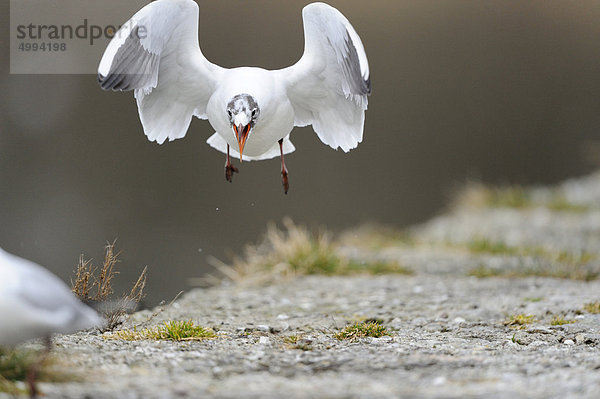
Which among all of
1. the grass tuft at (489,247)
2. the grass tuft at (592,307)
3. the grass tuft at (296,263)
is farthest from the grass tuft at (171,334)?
the grass tuft at (489,247)

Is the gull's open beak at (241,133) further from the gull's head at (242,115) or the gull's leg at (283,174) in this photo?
the gull's leg at (283,174)

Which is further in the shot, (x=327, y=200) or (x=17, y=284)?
(x=327, y=200)

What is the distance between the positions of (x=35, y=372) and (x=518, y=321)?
240cm

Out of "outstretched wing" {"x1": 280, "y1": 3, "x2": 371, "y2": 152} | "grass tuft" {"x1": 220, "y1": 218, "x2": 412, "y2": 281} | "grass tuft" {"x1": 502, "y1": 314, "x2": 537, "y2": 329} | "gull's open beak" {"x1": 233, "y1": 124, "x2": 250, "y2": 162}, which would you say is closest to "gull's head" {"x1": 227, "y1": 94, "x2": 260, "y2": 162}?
"gull's open beak" {"x1": 233, "y1": 124, "x2": 250, "y2": 162}

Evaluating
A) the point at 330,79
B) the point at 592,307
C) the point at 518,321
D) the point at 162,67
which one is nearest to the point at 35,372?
the point at 162,67

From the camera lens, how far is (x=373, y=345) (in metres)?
3.14

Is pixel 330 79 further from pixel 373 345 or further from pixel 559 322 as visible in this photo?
pixel 559 322

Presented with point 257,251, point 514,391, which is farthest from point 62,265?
point 514,391

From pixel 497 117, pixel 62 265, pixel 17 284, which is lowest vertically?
pixel 62 265

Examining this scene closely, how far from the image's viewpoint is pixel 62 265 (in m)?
6.48

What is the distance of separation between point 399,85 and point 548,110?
3063 mm

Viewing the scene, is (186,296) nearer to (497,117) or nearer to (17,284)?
(17,284)

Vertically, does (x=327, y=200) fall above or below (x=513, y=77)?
below

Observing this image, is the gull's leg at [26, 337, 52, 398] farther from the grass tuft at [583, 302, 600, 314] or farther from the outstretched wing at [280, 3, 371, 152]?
the grass tuft at [583, 302, 600, 314]
